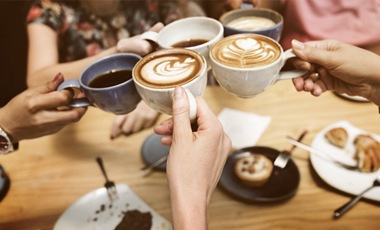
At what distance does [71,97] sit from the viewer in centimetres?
107

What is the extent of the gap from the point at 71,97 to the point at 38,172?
17.4 inches

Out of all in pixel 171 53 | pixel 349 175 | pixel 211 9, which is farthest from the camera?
pixel 211 9

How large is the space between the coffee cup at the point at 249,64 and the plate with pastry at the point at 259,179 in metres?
0.31

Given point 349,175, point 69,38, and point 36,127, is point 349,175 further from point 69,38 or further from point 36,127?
point 69,38

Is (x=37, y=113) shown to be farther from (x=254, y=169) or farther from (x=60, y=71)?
(x=254, y=169)

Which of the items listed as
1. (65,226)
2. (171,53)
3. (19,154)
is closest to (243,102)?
(171,53)

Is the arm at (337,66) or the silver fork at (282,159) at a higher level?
the arm at (337,66)

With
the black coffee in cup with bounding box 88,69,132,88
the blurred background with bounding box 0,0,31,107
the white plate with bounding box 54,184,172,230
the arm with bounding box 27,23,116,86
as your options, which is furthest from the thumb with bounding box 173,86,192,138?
the blurred background with bounding box 0,0,31,107

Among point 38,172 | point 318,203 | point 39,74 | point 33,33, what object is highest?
point 33,33

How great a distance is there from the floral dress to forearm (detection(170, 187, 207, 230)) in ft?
4.50

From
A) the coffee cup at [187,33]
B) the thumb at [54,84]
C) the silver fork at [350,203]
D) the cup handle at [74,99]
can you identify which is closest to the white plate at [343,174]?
the silver fork at [350,203]

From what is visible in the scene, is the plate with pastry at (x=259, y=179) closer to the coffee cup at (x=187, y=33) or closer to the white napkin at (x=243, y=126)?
the white napkin at (x=243, y=126)

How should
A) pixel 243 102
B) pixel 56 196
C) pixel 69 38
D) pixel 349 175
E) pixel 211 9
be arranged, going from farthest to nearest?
pixel 211 9 → pixel 69 38 → pixel 243 102 → pixel 56 196 → pixel 349 175

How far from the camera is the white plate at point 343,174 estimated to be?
1.08 meters
